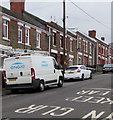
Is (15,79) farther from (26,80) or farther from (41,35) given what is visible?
(41,35)

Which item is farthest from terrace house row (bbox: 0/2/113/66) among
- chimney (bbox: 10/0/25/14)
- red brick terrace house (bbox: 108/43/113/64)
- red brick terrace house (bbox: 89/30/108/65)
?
red brick terrace house (bbox: 108/43/113/64)

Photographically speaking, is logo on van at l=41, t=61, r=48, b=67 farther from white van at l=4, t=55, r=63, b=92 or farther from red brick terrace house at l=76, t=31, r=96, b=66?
red brick terrace house at l=76, t=31, r=96, b=66

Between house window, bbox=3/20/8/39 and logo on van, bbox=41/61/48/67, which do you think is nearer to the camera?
logo on van, bbox=41/61/48/67

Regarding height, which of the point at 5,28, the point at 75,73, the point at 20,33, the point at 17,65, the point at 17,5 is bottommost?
the point at 75,73

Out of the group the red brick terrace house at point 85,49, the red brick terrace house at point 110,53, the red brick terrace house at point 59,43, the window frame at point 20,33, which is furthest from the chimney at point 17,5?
the red brick terrace house at point 110,53

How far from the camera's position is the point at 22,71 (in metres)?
13.8

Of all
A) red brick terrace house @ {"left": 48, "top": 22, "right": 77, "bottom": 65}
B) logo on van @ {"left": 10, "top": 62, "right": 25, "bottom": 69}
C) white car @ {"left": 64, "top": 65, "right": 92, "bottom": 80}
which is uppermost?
red brick terrace house @ {"left": 48, "top": 22, "right": 77, "bottom": 65}

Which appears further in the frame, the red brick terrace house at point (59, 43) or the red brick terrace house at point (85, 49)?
the red brick terrace house at point (85, 49)

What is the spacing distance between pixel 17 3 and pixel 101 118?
24992 mm

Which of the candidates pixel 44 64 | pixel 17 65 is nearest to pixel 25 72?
pixel 17 65

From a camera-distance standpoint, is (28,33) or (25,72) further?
(28,33)

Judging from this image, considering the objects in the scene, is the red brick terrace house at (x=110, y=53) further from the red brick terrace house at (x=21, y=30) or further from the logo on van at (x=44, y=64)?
the logo on van at (x=44, y=64)

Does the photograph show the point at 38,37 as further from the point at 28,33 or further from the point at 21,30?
the point at 21,30

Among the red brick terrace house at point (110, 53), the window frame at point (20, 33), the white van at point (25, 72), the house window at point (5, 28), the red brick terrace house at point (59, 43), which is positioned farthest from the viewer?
the red brick terrace house at point (110, 53)
